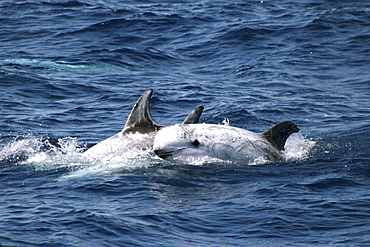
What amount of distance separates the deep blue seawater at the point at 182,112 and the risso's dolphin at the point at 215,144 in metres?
0.28

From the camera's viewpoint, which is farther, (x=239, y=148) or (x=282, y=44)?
(x=282, y=44)

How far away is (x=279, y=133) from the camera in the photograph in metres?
11.3

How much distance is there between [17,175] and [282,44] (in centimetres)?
1598

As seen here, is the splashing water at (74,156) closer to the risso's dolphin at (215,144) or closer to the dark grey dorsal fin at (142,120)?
the risso's dolphin at (215,144)

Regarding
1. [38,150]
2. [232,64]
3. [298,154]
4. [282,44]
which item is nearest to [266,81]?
[232,64]

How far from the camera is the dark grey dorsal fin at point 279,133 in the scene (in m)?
11.2

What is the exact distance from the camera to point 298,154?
1156 centimetres

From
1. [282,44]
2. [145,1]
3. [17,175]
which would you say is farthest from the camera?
[145,1]

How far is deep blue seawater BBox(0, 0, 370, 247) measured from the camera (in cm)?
796

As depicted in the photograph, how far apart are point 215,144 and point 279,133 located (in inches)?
57.0

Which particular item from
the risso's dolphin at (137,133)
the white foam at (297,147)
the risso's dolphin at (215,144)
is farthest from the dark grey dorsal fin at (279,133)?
the risso's dolphin at (137,133)

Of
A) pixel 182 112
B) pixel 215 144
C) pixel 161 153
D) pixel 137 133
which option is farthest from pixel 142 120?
pixel 182 112

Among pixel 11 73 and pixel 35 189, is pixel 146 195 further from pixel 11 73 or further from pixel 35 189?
pixel 11 73

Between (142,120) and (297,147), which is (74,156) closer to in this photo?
(142,120)
